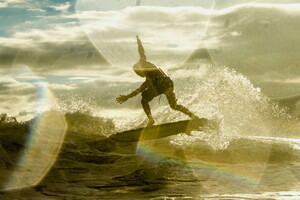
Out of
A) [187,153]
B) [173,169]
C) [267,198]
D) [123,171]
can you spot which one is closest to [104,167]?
[123,171]

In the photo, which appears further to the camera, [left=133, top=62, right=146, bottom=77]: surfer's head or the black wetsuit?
the black wetsuit

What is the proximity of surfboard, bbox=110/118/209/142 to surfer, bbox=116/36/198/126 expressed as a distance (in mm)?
385

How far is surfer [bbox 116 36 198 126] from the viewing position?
49.0 feet

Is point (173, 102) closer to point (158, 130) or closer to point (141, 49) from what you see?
point (158, 130)

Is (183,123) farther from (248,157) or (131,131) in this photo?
(248,157)

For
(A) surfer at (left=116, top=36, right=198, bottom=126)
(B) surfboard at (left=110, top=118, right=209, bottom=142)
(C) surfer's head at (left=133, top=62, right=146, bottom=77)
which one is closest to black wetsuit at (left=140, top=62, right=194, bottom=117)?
(A) surfer at (left=116, top=36, right=198, bottom=126)

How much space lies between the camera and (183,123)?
16.0m

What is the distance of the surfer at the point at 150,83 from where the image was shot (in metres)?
14.9

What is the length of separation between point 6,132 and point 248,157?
14.7 m

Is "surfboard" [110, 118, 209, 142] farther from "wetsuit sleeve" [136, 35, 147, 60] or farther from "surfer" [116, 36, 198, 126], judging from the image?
"wetsuit sleeve" [136, 35, 147, 60]

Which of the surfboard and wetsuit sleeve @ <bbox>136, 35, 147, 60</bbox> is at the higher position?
wetsuit sleeve @ <bbox>136, 35, 147, 60</bbox>

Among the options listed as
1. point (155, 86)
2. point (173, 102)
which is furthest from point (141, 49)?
point (173, 102)

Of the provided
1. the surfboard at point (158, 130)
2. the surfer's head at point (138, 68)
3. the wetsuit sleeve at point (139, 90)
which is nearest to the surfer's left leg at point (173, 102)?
the surfboard at point (158, 130)

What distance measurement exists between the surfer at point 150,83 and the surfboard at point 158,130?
1.26 ft
